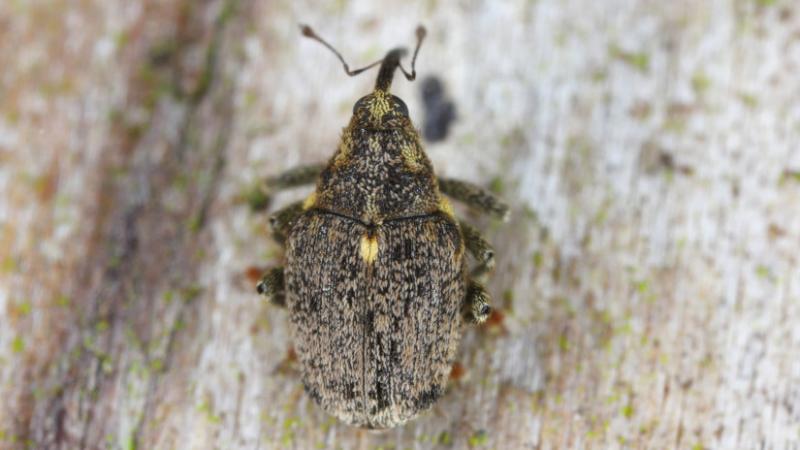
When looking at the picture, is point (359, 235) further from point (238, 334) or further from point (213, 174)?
point (213, 174)

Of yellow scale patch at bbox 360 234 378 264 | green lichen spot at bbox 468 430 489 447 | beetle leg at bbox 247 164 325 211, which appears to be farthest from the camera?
beetle leg at bbox 247 164 325 211

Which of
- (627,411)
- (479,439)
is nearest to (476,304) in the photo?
(479,439)

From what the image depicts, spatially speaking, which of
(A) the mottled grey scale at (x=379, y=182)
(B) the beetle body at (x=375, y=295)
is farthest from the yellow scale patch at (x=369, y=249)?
(A) the mottled grey scale at (x=379, y=182)

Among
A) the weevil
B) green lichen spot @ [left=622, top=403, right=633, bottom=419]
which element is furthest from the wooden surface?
the weevil

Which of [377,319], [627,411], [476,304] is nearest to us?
[377,319]

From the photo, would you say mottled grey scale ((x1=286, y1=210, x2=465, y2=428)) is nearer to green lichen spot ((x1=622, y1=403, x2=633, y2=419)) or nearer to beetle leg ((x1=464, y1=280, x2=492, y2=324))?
beetle leg ((x1=464, y1=280, x2=492, y2=324))

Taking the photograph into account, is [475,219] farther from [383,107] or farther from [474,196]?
[383,107]
